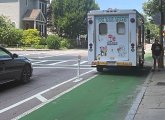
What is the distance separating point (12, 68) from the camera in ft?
49.2

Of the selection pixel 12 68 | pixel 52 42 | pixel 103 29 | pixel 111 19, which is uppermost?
pixel 111 19

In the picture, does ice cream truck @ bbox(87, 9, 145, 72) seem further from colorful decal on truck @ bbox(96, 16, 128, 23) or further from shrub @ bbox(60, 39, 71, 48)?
shrub @ bbox(60, 39, 71, 48)

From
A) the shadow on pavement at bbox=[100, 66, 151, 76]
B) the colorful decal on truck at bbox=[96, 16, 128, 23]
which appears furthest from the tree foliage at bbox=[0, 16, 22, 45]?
the colorful decal on truck at bbox=[96, 16, 128, 23]

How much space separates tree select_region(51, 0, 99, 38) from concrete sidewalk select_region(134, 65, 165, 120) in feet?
182

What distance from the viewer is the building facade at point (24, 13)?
67.1 metres

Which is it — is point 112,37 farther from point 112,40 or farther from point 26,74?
point 26,74

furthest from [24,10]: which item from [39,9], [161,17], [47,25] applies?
[161,17]

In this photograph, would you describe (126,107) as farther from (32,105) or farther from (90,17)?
(90,17)

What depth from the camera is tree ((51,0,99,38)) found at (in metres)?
70.8

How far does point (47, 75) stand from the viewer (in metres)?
19.7

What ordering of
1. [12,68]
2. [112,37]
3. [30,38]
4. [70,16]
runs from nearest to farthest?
[12,68] → [112,37] → [30,38] → [70,16]

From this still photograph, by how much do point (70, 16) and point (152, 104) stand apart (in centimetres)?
6033

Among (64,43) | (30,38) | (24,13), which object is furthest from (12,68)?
(24,13)

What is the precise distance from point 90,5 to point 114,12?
55059 mm
